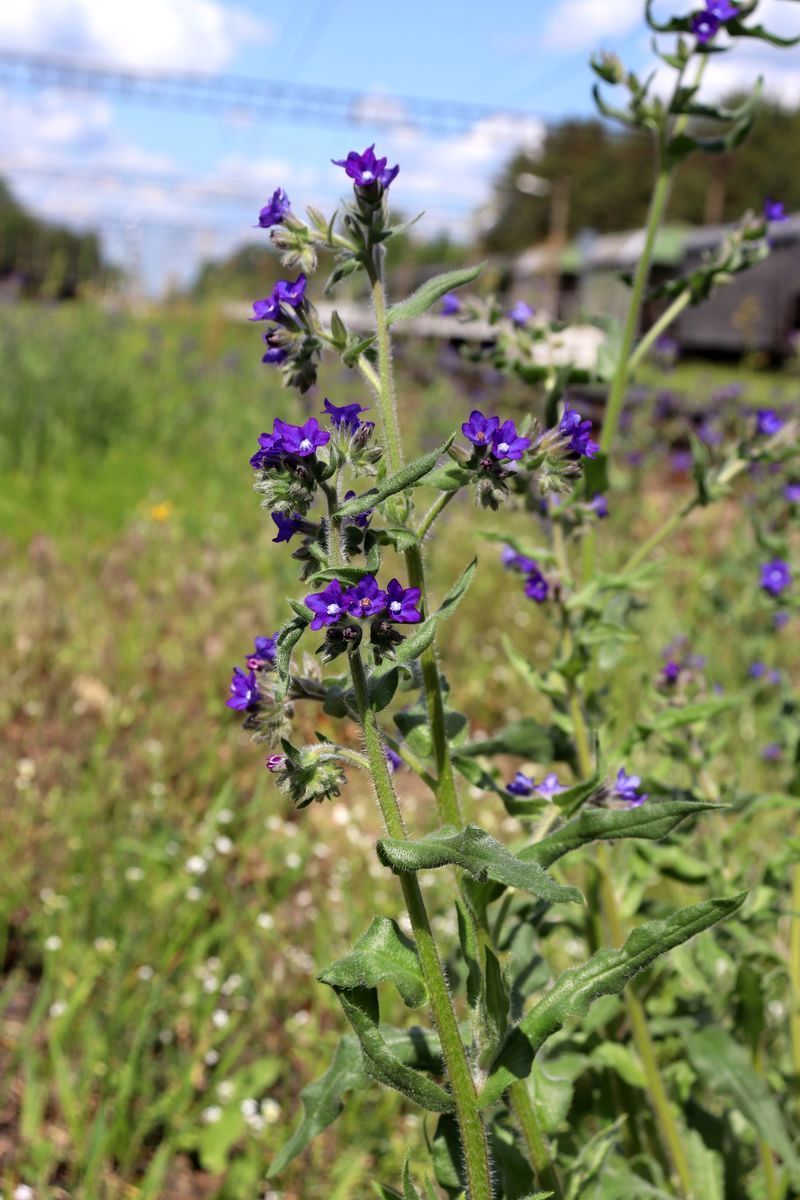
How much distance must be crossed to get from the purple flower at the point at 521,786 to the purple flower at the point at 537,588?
42cm

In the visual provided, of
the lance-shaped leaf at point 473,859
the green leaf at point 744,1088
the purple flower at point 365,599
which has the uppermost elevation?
the purple flower at point 365,599

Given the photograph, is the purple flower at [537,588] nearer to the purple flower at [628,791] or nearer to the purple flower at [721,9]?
the purple flower at [628,791]

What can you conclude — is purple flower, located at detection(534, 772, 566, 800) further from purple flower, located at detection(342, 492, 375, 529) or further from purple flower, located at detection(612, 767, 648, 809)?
purple flower, located at detection(342, 492, 375, 529)

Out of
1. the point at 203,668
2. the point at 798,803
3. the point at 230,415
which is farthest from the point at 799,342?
the point at 230,415

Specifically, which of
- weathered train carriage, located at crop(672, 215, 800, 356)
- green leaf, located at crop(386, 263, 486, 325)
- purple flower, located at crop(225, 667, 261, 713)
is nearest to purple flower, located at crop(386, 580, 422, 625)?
purple flower, located at crop(225, 667, 261, 713)

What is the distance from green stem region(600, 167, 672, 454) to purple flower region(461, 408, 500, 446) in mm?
722

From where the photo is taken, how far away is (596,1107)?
2.23 m

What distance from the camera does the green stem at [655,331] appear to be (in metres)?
2.15

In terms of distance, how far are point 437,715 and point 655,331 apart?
107 centimetres

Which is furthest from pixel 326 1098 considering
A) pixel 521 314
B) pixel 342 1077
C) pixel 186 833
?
pixel 186 833

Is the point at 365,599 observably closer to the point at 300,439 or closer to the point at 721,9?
the point at 300,439

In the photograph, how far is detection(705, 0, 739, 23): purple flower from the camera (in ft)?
6.88

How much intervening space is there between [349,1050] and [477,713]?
293cm

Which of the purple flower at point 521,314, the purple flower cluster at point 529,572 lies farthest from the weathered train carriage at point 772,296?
the purple flower cluster at point 529,572
